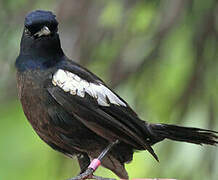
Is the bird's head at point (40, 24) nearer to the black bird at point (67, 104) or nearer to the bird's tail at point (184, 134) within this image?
the black bird at point (67, 104)

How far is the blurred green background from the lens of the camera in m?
6.62

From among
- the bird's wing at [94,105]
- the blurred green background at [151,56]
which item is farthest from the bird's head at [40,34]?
the blurred green background at [151,56]

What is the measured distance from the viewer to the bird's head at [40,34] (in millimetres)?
5703

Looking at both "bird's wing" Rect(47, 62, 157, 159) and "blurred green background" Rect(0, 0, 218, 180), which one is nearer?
"bird's wing" Rect(47, 62, 157, 159)

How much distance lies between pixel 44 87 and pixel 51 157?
171cm

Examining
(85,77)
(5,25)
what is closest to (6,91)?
(5,25)

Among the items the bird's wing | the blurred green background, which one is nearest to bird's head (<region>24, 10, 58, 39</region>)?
the bird's wing

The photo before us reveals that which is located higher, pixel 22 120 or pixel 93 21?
pixel 93 21

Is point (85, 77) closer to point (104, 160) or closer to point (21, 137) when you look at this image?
point (104, 160)

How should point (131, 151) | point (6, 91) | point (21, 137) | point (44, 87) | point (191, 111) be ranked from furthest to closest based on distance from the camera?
point (21, 137) → point (6, 91) → point (191, 111) → point (131, 151) → point (44, 87)

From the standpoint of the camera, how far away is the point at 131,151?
20.3 feet

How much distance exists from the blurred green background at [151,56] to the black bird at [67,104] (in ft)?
2.23

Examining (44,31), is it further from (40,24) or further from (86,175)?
(86,175)

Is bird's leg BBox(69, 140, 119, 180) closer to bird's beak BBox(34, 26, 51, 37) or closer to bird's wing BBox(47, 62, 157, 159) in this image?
bird's wing BBox(47, 62, 157, 159)
